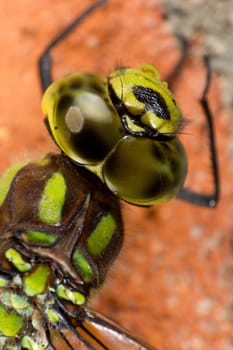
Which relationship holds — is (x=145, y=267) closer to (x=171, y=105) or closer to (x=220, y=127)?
(x=220, y=127)

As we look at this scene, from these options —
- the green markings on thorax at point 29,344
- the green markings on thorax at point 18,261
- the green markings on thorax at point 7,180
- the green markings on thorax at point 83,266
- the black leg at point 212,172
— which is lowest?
the black leg at point 212,172

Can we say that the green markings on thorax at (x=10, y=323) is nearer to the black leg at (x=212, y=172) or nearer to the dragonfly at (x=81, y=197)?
the dragonfly at (x=81, y=197)

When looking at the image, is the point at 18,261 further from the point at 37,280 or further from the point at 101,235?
the point at 101,235

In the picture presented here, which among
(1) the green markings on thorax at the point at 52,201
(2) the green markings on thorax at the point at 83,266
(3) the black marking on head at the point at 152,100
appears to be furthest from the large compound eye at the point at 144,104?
(2) the green markings on thorax at the point at 83,266

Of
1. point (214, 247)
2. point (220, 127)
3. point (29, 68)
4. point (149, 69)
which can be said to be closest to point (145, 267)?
point (214, 247)

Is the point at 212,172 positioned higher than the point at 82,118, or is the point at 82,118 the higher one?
the point at 82,118

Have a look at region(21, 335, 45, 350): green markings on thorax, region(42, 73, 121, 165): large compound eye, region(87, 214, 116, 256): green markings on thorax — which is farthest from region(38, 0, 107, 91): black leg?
region(21, 335, 45, 350): green markings on thorax

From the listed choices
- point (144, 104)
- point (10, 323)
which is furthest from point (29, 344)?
point (144, 104)
